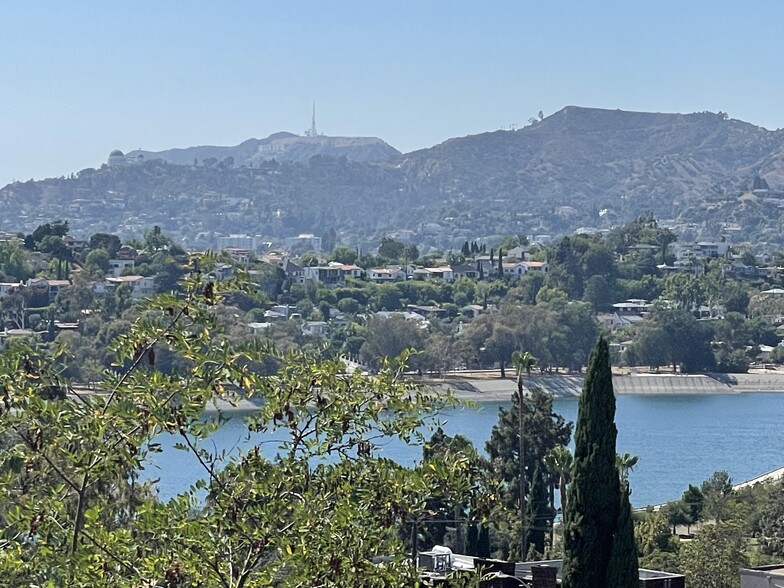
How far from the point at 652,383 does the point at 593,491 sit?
44.5 meters

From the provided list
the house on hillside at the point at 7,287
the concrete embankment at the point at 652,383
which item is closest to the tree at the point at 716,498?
the concrete embankment at the point at 652,383

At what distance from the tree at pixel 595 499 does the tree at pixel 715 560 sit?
4929 millimetres

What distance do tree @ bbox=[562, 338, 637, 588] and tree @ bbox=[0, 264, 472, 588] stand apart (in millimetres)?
4739

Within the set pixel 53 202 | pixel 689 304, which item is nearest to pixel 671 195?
pixel 53 202

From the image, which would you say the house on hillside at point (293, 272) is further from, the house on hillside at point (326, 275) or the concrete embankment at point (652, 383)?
the concrete embankment at point (652, 383)

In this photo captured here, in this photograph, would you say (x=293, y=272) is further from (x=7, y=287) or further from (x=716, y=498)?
(x=716, y=498)

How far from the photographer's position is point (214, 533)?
3.67 m

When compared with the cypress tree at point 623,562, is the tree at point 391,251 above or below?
below

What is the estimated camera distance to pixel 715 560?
13.8m

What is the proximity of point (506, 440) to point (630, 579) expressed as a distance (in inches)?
498

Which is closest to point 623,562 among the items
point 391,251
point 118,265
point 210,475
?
point 210,475

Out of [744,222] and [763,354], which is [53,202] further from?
[763,354]

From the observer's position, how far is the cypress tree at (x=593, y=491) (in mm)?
8570

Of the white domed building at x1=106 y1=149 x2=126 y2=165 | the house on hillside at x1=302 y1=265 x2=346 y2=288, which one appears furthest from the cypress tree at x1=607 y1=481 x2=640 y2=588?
the white domed building at x1=106 y1=149 x2=126 y2=165
